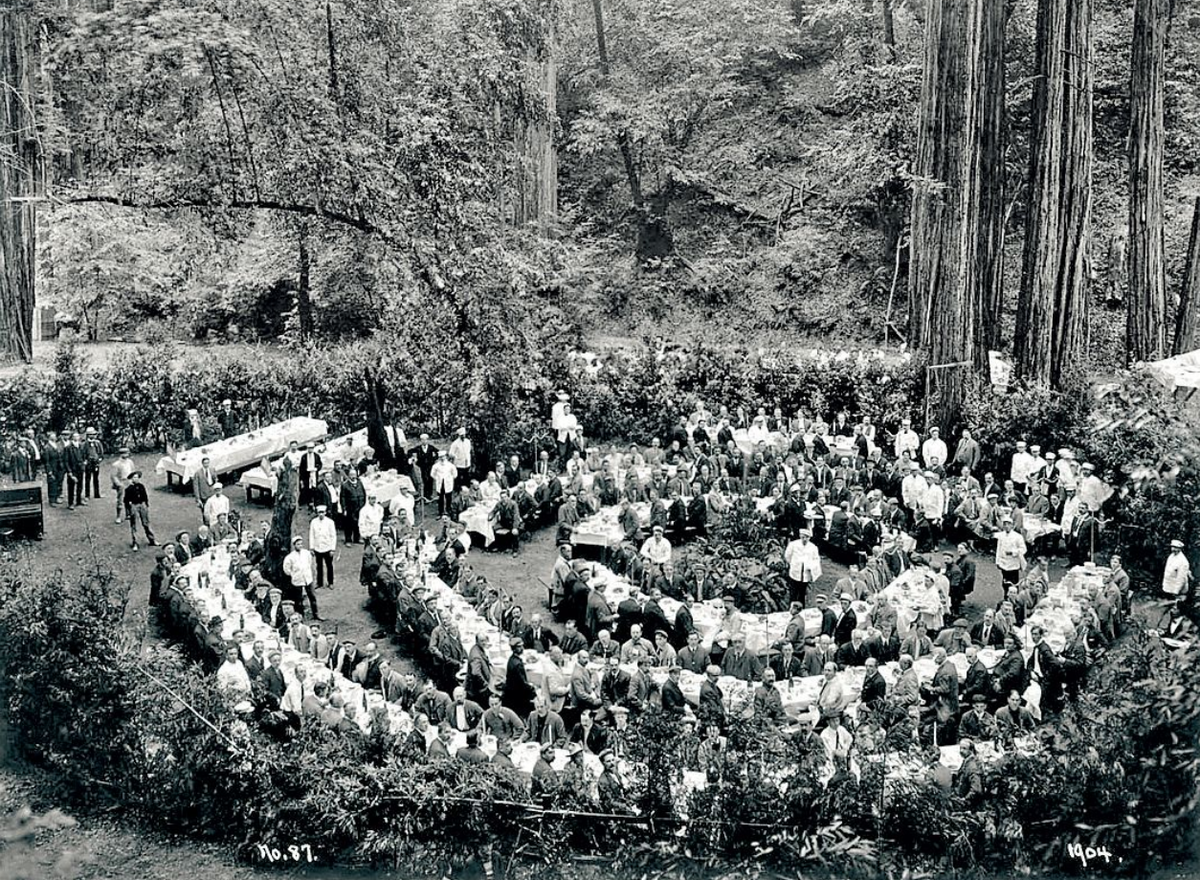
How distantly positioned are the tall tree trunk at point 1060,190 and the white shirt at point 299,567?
601 inches

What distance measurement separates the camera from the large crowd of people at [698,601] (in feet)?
38.4

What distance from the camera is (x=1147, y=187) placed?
A: 2478 centimetres

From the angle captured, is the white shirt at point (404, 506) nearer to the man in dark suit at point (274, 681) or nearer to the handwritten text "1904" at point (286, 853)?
the man in dark suit at point (274, 681)

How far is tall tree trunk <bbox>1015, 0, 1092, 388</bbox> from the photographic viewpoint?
23625mm

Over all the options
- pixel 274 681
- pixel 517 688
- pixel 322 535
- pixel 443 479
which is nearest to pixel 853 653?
pixel 517 688

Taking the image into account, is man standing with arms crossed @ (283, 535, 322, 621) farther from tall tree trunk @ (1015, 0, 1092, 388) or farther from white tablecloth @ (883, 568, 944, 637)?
tall tree trunk @ (1015, 0, 1092, 388)

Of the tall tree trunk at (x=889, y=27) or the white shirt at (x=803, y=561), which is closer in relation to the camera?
the white shirt at (x=803, y=561)

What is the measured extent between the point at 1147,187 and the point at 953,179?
439cm

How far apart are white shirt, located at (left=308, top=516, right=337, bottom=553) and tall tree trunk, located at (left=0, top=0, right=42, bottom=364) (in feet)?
38.3

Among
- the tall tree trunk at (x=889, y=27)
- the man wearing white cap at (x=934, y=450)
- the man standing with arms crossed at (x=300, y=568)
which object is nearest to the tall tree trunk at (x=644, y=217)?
the tall tree trunk at (x=889, y=27)

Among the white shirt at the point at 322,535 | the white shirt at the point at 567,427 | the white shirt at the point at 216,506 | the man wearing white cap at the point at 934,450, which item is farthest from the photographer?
the white shirt at the point at 567,427

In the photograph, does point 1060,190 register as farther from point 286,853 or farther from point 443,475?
point 286,853

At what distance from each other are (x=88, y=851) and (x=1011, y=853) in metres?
8.63

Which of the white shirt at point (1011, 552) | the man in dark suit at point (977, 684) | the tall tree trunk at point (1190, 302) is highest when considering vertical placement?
the tall tree trunk at point (1190, 302)
